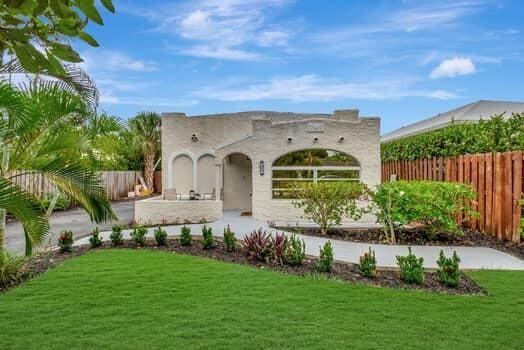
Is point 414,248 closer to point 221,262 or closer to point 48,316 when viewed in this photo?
point 221,262

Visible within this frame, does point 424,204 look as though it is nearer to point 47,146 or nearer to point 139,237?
point 139,237

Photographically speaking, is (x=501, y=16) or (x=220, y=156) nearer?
(x=501, y=16)

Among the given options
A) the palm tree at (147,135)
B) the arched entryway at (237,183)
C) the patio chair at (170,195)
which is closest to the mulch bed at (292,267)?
the patio chair at (170,195)

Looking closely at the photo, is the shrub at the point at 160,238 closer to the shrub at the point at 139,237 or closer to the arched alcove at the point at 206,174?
the shrub at the point at 139,237

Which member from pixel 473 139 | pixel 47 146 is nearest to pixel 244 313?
pixel 47 146

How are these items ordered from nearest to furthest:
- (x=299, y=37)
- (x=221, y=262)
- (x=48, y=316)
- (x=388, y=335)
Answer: (x=388, y=335) → (x=48, y=316) → (x=221, y=262) → (x=299, y=37)

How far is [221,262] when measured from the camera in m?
9.37

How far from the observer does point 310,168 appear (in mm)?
15992

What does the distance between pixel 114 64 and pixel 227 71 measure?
19.3 feet

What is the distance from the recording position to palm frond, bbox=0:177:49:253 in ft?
15.6

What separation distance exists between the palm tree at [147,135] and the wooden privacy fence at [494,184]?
2661 centimetres

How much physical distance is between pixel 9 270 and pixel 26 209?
3603mm

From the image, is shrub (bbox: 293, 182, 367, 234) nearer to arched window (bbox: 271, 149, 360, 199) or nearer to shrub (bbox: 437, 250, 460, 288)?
arched window (bbox: 271, 149, 360, 199)

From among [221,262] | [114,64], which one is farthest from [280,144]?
[221,262]
